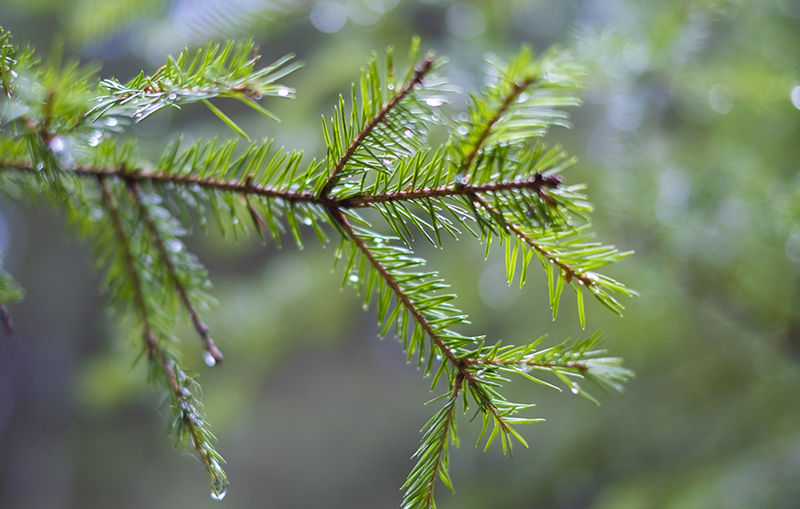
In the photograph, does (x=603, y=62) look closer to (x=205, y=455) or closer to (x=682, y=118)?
(x=682, y=118)

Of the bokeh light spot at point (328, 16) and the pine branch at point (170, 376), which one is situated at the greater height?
the bokeh light spot at point (328, 16)

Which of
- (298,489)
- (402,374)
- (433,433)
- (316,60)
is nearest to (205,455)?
(433,433)

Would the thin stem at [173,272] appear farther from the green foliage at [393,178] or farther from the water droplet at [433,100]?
the water droplet at [433,100]

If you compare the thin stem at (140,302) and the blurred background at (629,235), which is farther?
the blurred background at (629,235)

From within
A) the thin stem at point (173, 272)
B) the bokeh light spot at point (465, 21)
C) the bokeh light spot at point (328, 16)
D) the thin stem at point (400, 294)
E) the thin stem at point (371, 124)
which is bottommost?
the thin stem at point (173, 272)

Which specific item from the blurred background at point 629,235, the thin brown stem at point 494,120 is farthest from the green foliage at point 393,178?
the blurred background at point 629,235

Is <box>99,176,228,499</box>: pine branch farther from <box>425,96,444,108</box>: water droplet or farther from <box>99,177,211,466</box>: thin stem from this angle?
<box>425,96,444,108</box>: water droplet

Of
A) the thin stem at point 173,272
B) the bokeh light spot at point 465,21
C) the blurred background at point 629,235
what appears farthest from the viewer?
the bokeh light spot at point 465,21

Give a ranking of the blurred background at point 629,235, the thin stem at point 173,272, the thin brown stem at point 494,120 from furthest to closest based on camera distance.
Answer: the blurred background at point 629,235 → the thin stem at point 173,272 → the thin brown stem at point 494,120
